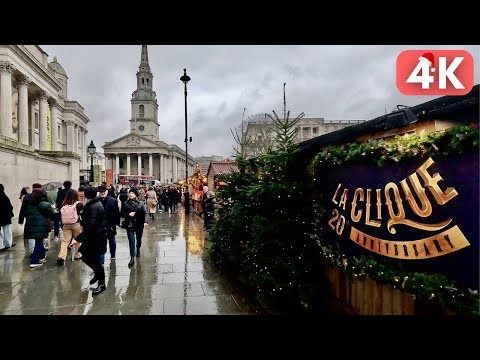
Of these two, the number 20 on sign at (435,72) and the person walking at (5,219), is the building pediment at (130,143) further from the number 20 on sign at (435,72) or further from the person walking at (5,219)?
the number 20 on sign at (435,72)

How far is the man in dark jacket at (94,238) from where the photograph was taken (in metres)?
5.29

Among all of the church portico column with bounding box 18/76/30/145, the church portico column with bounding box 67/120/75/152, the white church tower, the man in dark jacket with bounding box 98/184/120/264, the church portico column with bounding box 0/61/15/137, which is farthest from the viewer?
the white church tower

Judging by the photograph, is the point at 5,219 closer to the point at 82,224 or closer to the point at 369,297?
the point at 82,224

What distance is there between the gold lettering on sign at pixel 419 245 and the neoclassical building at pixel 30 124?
13.0m

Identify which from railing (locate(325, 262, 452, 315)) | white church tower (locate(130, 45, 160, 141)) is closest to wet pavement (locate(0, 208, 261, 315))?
railing (locate(325, 262, 452, 315))

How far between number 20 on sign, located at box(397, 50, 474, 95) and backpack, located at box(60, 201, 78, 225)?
7.08 metres

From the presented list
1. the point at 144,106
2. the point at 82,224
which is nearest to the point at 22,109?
the point at 82,224

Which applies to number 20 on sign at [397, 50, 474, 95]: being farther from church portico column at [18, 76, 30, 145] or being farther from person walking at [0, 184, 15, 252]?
church portico column at [18, 76, 30, 145]

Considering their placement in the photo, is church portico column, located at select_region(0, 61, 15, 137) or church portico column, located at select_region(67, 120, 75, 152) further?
church portico column, located at select_region(67, 120, 75, 152)

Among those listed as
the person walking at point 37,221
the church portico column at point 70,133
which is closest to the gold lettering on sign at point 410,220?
the person walking at point 37,221

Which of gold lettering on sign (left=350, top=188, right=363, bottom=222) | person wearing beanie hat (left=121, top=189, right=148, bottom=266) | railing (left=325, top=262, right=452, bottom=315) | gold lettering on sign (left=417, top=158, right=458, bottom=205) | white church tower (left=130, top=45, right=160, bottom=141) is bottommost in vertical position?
railing (left=325, top=262, right=452, bottom=315)

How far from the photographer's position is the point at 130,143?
336ft

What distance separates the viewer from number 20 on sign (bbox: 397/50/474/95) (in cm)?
271
